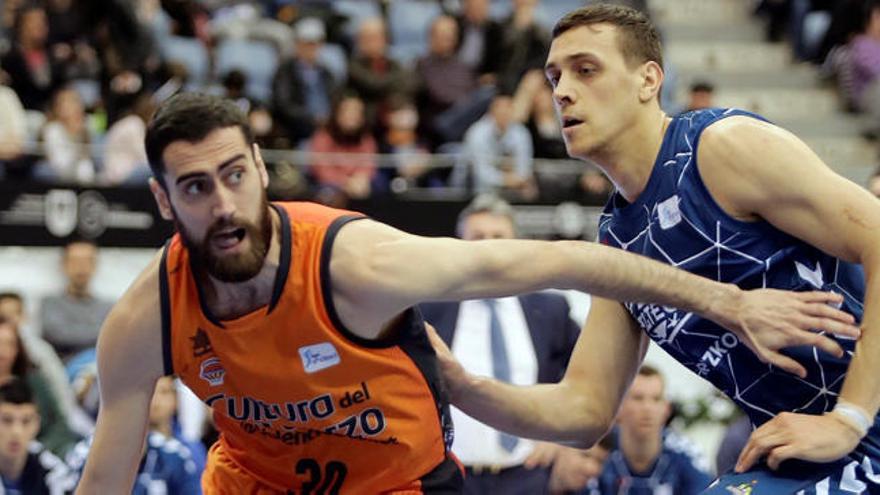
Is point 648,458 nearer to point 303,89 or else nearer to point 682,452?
point 682,452

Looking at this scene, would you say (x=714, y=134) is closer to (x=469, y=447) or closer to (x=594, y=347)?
(x=594, y=347)

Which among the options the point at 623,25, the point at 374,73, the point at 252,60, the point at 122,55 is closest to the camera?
the point at 623,25

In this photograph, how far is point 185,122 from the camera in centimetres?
438

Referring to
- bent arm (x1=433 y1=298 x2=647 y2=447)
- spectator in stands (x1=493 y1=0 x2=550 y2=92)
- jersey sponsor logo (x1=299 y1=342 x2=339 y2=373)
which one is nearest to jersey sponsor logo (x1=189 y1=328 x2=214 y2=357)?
jersey sponsor logo (x1=299 y1=342 x2=339 y2=373)

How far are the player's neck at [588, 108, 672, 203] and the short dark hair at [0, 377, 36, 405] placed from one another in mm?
4980

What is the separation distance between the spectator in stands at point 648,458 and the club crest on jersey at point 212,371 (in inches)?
186

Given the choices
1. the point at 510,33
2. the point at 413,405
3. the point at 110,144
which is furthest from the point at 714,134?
the point at 510,33

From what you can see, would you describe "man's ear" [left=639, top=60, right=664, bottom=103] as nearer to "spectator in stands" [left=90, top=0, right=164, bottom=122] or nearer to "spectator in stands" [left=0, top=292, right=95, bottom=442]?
"spectator in stands" [left=0, top=292, right=95, bottom=442]

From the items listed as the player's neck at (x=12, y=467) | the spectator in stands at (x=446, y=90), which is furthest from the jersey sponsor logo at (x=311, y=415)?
the spectator in stands at (x=446, y=90)

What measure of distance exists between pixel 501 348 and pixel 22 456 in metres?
2.90

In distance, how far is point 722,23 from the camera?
17500 mm

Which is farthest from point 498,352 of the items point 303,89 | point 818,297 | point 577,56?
point 303,89

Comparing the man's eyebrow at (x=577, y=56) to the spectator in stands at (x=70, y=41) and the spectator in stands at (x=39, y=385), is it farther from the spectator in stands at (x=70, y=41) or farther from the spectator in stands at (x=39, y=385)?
the spectator in stands at (x=70, y=41)

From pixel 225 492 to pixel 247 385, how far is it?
22.4 inches
